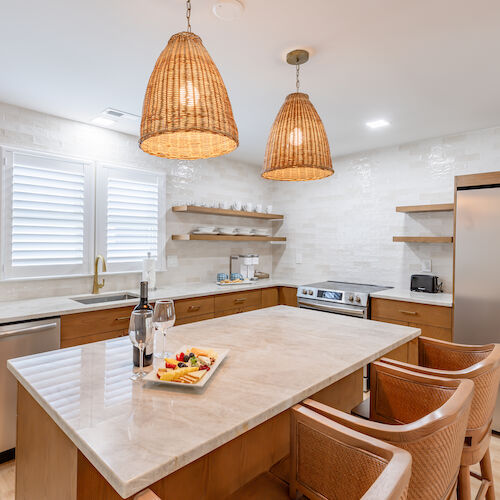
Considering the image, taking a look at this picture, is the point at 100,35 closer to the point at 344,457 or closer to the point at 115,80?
the point at 115,80

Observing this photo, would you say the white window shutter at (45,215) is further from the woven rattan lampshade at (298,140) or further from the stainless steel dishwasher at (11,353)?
the woven rattan lampshade at (298,140)

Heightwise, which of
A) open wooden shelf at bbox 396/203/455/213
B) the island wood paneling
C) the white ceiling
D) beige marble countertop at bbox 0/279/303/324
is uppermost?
the white ceiling

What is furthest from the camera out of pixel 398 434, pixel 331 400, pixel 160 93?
pixel 331 400

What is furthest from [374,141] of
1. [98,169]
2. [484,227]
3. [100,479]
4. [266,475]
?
[100,479]

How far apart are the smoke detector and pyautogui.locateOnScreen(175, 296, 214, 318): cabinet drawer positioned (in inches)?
88.1

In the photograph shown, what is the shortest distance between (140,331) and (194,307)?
208cm

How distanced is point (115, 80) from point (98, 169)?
1.09 metres

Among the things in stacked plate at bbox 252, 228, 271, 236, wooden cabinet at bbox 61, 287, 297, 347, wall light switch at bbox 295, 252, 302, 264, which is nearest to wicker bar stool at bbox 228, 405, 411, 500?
wooden cabinet at bbox 61, 287, 297, 347

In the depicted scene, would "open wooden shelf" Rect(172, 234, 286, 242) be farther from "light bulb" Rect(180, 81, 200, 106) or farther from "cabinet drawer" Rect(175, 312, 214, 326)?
"light bulb" Rect(180, 81, 200, 106)

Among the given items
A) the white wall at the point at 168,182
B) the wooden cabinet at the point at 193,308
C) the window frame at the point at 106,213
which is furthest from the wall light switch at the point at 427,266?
the window frame at the point at 106,213

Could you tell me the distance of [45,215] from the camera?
2980mm

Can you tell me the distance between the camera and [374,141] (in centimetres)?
377

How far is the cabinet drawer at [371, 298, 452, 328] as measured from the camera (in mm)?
2988

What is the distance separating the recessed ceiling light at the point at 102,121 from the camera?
10.2 feet
